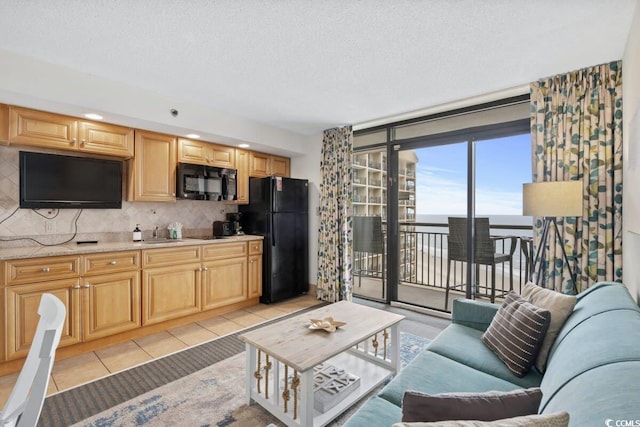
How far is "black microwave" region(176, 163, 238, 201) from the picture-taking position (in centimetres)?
359

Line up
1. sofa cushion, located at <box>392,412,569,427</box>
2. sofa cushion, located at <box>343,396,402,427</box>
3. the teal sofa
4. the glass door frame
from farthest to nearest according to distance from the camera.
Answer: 1. the glass door frame
2. sofa cushion, located at <box>343,396,402,427</box>
3. the teal sofa
4. sofa cushion, located at <box>392,412,569,427</box>

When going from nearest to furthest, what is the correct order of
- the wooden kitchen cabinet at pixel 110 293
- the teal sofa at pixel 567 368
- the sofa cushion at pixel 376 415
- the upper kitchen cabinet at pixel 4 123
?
the teal sofa at pixel 567 368 < the sofa cushion at pixel 376 415 < the upper kitchen cabinet at pixel 4 123 < the wooden kitchen cabinet at pixel 110 293

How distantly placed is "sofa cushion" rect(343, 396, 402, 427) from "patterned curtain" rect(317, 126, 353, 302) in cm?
289

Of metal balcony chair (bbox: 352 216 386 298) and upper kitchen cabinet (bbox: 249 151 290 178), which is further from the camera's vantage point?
upper kitchen cabinet (bbox: 249 151 290 178)

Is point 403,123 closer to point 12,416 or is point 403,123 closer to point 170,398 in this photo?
point 170,398

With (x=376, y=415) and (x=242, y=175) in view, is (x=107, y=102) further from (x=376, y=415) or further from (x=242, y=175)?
(x=376, y=415)

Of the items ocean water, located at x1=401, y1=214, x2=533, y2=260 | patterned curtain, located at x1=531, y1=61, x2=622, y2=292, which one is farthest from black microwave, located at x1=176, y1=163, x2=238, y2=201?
patterned curtain, located at x1=531, y1=61, x2=622, y2=292

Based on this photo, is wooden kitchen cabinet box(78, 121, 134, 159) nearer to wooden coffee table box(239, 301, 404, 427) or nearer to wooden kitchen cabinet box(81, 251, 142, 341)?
wooden kitchen cabinet box(81, 251, 142, 341)

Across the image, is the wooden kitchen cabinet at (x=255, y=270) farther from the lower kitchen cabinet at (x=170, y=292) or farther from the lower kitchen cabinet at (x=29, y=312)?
the lower kitchen cabinet at (x=29, y=312)

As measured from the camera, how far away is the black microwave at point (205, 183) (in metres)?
3.59

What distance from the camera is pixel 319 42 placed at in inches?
84.8

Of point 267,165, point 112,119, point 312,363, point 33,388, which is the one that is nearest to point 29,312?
point 112,119

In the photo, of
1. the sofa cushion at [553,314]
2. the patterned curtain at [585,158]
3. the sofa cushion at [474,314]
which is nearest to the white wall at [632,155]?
the patterned curtain at [585,158]

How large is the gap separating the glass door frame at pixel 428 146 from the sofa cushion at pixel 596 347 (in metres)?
2.21
